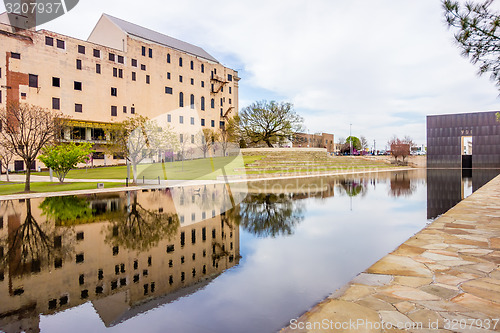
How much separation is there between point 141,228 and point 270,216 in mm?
4662

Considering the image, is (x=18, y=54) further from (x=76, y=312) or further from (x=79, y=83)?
(x=76, y=312)

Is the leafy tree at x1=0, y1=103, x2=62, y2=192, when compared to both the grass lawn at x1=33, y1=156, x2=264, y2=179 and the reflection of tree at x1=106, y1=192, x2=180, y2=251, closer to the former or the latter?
the grass lawn at x1=33, y1=156, x2=264, y2=179

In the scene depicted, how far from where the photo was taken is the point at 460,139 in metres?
59.9

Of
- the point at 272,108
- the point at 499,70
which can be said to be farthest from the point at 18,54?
the point at 499,70

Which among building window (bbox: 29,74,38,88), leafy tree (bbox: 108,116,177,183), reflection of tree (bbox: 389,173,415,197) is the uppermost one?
building window (bbox: 29,74,38,88)

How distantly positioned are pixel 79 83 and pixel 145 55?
12264 millimetres

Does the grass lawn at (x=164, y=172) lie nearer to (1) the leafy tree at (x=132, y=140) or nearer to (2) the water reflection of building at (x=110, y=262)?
(1) the leafy tree at (x=132, y=140)

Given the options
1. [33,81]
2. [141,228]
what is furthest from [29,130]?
[141,228]

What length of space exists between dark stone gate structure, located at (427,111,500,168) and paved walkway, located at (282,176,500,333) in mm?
65489

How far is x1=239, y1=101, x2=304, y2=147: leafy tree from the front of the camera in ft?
187

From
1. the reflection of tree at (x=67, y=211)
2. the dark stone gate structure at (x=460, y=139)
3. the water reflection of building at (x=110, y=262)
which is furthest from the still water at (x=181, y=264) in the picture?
the dark stone gate structure at (x=460, y=139)

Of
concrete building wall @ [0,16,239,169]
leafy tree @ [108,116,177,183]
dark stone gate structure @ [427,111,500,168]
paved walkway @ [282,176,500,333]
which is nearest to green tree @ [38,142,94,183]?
leafy tree @ [108,116,177,183]

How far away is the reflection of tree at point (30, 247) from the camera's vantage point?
19.4 ft

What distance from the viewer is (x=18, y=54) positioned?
37.0 m
